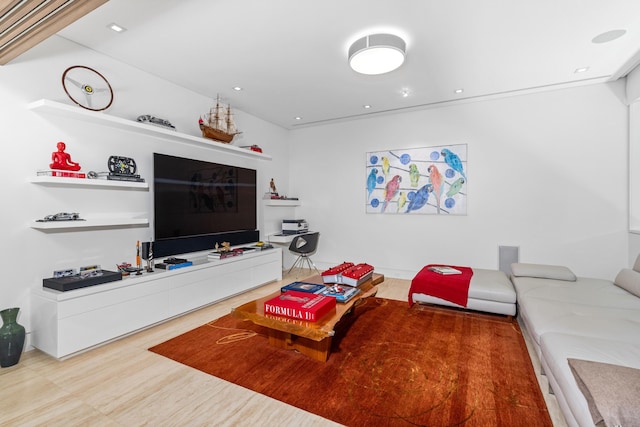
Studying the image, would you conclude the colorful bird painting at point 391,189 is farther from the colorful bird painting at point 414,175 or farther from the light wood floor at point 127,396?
the light wood floor at point 127,396

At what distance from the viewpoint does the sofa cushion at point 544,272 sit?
9.84 ft

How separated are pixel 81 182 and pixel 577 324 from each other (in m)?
3.78

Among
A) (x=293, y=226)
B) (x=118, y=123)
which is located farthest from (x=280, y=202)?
(x=118, y=123)

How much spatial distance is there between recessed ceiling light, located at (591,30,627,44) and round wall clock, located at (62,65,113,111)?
4.44 meters

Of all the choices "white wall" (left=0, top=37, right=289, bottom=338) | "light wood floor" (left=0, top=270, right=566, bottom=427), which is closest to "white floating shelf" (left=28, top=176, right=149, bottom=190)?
"white wall" (left=0, top=37, right=289, bottom=338)

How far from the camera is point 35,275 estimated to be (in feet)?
8.00

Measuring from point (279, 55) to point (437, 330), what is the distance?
301 centimetres

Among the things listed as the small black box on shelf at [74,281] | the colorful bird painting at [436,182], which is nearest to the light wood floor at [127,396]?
the small black box on shelf at [74,281]

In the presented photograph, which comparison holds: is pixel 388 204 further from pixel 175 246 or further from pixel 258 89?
pixel 175 246

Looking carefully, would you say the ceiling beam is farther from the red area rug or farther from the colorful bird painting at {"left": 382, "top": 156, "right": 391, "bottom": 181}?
the colorful bird painting at {"left": 382, "top": 156, "right": 391, "bottom": 181}

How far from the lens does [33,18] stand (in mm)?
1758

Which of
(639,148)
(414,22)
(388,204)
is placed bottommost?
(388,204)

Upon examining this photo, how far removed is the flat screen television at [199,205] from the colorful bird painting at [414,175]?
2.41 metres

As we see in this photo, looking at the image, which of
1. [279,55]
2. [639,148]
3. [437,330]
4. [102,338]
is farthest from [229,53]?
[639,148]
